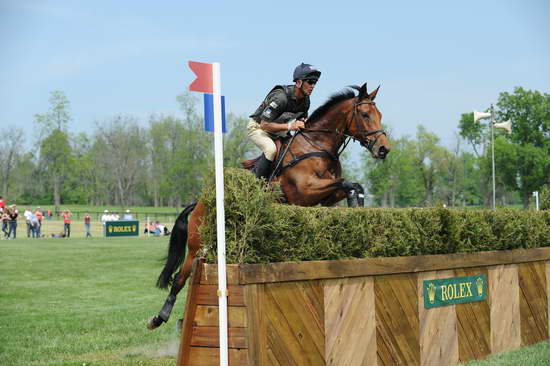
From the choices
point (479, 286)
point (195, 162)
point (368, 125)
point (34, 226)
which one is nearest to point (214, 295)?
point (368, 125)

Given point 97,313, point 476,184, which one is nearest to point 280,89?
point 97,313

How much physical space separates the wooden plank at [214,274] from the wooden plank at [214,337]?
1.05ft

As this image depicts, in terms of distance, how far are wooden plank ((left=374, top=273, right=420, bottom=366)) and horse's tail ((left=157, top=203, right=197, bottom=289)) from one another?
2647 millimetres

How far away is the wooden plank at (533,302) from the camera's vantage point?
6891 mm

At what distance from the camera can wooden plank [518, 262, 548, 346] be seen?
22.6ft

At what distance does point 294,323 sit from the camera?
4473mm

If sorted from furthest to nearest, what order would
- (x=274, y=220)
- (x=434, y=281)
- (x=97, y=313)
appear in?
1. (x=97, y=313)
2. (x=434, y=281)
3. (x=274, y=220)

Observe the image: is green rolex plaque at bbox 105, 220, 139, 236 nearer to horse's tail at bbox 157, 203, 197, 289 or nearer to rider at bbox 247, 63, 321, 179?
horse's tail at bbox 157, 203, 197, 289

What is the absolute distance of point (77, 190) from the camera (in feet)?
266

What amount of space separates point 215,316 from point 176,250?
2897 mm

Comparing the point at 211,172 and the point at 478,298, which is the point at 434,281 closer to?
the point at 478,298

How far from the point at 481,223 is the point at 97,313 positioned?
615 cm

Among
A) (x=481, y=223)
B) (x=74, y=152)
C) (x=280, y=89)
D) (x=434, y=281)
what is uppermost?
(x=74, y=152)

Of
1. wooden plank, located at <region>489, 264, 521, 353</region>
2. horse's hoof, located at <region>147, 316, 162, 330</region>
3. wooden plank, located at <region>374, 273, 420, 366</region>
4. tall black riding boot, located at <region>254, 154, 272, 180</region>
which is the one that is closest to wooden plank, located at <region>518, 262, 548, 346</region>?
wooden plank, located at <region>489, 264, 521, 353</region>
